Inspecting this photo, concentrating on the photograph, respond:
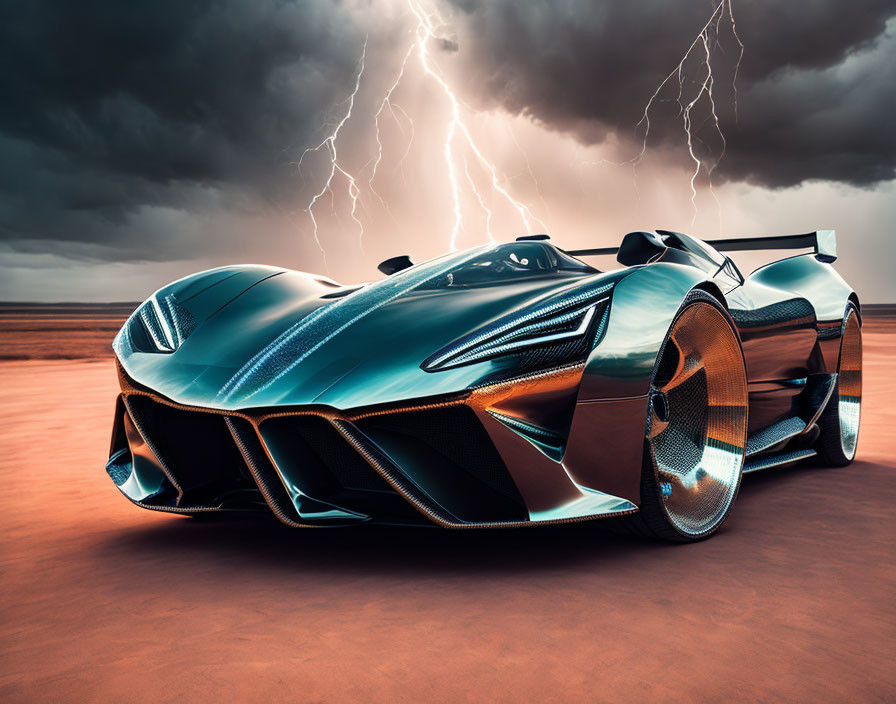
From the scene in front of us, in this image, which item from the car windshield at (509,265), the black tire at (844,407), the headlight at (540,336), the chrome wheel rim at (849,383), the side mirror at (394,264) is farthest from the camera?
the chrome wheel rim at (849,383)

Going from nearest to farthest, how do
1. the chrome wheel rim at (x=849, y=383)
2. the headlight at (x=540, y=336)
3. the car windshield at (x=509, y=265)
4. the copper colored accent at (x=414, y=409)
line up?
1. the copper colored accent at (x=414, y=409)
2. the headlight at (x=540, y=336)
3. the car windshield at (x=509, y=265)
4. the chrome wheel rim at (x=849, y=383)

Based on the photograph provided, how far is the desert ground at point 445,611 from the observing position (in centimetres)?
165

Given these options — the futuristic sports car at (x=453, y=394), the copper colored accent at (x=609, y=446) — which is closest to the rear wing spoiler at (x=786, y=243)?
the futuristic sports car at (x=453, y=394)

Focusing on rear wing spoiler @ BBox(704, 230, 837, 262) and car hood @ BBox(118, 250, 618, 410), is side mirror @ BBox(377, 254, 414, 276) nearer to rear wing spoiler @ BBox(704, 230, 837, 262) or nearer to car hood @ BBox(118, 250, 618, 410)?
car hood @ BBox(118, 250, 618, 410)

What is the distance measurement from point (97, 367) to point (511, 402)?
589 inches

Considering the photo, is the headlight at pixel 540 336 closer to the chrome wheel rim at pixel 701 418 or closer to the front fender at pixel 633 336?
the front fender at pixel 633 336

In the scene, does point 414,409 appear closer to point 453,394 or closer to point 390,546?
point 453,394

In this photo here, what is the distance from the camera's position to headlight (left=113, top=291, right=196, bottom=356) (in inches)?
112

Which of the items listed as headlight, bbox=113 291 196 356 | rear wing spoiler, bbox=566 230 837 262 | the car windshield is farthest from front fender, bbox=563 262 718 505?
rear wing spoiler, bbox=566 230 837 262

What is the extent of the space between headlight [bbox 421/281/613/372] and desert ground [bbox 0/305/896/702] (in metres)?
0.69

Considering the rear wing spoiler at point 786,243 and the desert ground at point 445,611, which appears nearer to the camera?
the desert ground at point 445,611

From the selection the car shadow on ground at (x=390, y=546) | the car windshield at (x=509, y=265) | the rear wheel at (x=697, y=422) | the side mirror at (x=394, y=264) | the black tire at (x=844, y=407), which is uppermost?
the car windshield at (x=509, y=265)

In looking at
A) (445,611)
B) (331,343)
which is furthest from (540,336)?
(445,611)

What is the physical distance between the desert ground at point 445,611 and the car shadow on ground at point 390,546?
1 cm
